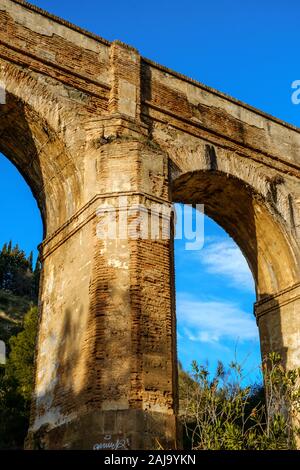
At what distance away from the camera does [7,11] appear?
341 inches

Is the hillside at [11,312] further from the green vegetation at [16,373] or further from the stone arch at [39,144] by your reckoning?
the stone arch at [39,144]

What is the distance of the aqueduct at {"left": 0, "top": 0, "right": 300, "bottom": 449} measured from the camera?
6.84m

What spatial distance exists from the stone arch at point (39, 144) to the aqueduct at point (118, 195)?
2 cm

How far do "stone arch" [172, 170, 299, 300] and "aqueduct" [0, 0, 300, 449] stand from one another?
2cm

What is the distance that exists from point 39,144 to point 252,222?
4230 millimetres

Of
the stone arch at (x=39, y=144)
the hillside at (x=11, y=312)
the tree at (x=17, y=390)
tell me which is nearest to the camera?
the stone arch at (x=39, y=144)

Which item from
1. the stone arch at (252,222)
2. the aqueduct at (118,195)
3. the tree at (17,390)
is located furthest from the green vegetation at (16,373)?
the aqueduct at (118,195)

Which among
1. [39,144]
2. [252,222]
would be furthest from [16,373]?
[39,144]

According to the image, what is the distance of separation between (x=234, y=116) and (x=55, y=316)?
199 inches

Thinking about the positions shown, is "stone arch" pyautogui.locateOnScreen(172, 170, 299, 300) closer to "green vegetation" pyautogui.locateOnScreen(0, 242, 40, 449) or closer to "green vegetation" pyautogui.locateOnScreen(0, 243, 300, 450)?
"green vegetation" pyautogui.locateOnScreen(0, 243, 300, 450)

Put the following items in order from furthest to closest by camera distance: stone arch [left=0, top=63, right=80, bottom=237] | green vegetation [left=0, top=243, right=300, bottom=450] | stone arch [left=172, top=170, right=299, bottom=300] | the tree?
1. the tree
2. stone arch [left=172, top=170, right=299, bottom=300]
3. stone arch [left=0, top=63, right=80, bottom=237]
4. green vegetation [left=0, top=243, right=300, bottom=450]

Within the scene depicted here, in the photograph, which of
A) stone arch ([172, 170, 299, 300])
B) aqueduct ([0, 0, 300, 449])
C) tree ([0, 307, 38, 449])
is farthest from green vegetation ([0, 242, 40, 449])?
aqueduct ([0, 0, 300, 449])

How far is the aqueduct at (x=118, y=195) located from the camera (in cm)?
684
